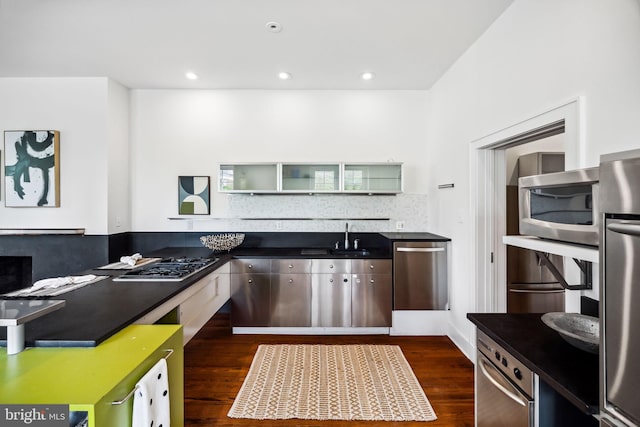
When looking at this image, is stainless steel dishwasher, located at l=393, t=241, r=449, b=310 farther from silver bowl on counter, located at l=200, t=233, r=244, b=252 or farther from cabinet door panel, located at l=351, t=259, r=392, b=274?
silver bowl on counter, located at l=200, t=233, r=244, b=252

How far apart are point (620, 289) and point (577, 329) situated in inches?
27.6

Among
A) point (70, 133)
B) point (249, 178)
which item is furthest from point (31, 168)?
point (249, 178)

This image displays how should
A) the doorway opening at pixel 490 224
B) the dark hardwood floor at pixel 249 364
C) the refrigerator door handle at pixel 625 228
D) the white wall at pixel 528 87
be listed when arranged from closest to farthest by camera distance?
the refrigerator door handle at pixel 625 228
the white wall at pixel 528 87
the dark hardwood floor at pixel 249 364
the doorway opening at pixel 490 224

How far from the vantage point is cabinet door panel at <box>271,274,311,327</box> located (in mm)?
3383

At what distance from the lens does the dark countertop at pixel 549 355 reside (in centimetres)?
95

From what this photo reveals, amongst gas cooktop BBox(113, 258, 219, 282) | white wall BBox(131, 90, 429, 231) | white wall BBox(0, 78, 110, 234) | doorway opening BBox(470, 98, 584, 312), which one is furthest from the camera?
white wall BBox(131, 90, 429, 231)

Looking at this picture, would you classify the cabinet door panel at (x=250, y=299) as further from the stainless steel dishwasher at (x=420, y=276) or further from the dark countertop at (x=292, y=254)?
the stainless steel dishwasher at (x=420, y=276)

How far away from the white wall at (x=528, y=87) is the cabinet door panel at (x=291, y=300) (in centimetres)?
156

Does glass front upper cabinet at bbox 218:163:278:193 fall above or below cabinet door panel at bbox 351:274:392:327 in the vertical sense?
above

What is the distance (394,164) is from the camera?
3656mm

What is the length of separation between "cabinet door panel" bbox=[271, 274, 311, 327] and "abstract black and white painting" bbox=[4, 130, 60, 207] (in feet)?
8.66


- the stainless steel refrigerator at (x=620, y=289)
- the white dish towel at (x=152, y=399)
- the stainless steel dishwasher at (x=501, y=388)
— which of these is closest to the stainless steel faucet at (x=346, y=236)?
the stainless steel dishwasher at (x=501, y=388)

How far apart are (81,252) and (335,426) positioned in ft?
10.7

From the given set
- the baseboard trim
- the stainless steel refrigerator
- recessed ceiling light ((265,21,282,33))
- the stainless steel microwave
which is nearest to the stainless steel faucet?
the baseboard trim
